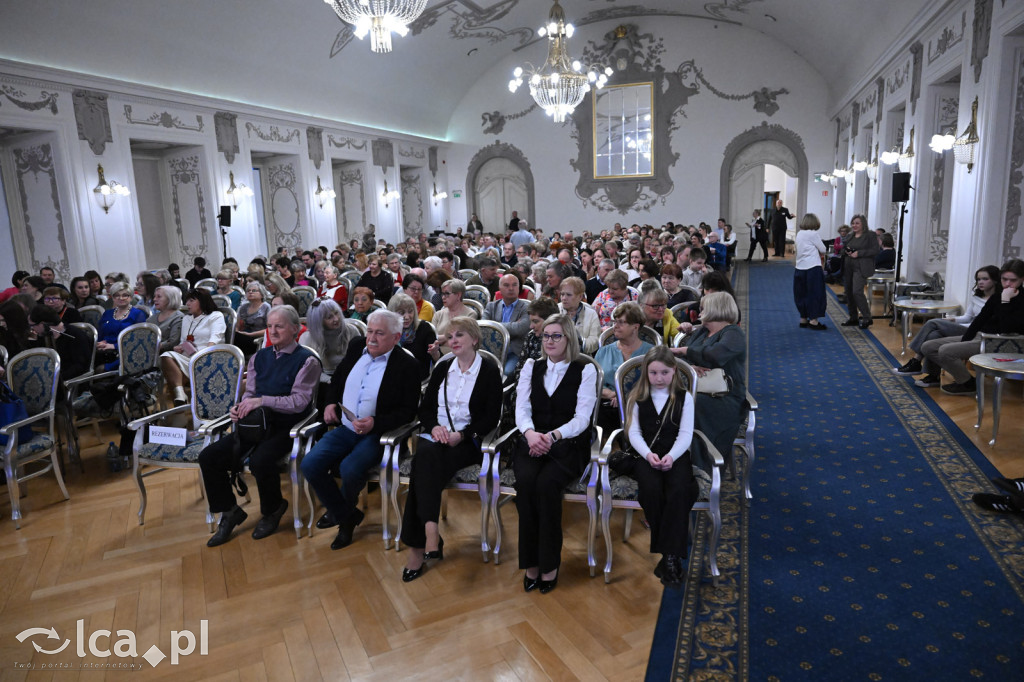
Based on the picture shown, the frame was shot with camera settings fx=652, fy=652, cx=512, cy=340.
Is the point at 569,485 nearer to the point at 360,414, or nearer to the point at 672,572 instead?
the point at 672,572

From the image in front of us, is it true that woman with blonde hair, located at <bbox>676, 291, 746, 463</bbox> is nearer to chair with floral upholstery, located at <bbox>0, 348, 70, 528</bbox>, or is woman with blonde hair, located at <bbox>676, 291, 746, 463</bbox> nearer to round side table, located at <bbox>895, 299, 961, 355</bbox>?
round side table, located at <bbox>895, 299, 961, 355</bbox>

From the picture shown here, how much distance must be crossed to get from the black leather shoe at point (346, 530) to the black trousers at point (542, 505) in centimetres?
102

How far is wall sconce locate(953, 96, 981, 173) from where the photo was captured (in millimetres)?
6453

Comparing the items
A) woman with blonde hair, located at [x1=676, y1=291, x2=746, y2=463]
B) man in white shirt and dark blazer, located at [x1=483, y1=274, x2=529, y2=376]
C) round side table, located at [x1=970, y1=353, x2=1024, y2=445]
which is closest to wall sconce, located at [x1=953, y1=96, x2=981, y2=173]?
round side table, located at [x1=970, y1=353, x2=1024, y2=445]

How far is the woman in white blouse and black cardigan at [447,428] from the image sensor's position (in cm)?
325

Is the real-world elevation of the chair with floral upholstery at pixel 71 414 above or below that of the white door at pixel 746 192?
below

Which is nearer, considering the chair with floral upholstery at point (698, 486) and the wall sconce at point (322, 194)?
the chair with floral upholstery at point (698, 486)

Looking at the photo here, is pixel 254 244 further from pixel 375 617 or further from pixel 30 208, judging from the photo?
pixel 375 617

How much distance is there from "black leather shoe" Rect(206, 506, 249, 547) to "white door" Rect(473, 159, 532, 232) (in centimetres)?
1688

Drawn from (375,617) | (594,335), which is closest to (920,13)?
(594,335)

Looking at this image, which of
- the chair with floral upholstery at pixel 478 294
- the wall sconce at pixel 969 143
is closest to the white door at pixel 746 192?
the wall sconce at pixel 969 143

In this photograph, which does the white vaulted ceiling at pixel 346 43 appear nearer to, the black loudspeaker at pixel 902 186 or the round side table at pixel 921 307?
the black loudspeaker at pixel 902 186

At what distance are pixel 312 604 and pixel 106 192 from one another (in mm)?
9253

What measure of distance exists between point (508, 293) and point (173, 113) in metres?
8.85
